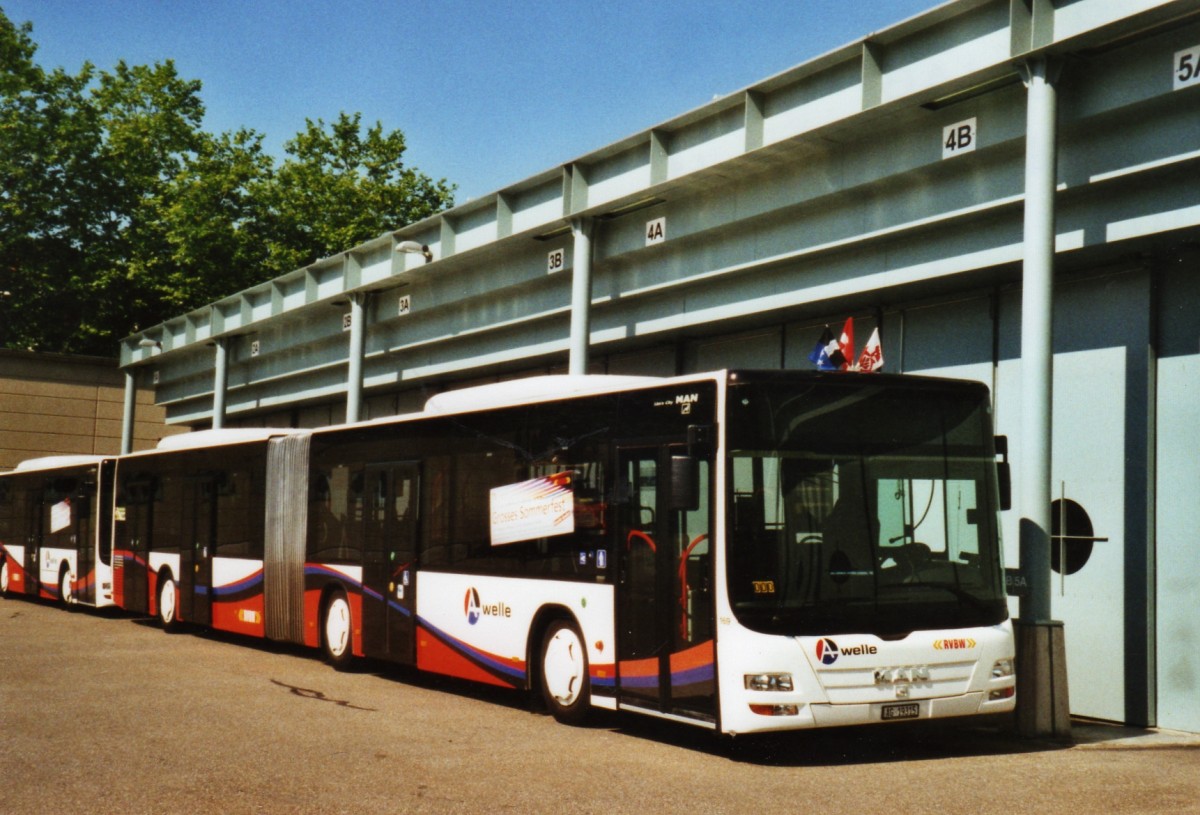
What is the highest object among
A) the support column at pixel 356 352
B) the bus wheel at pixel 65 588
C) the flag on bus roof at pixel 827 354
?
the support column at pixel 356 352

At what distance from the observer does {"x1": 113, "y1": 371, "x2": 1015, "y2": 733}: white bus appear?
9.74m

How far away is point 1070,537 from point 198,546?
42.4 ft

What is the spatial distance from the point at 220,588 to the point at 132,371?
24.7 metres

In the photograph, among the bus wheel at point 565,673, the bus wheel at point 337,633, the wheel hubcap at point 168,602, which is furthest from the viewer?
the wheel hubcap at point 168,602

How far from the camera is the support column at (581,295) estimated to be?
62.2ft

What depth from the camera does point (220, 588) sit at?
1997 centimetres

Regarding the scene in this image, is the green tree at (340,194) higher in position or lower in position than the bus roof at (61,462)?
higher

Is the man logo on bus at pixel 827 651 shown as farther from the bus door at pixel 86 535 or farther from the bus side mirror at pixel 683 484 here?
the bus door at pixel 86 535

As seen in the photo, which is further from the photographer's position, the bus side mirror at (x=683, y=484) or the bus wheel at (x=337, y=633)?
the bus wheel at (x=337, y=633)

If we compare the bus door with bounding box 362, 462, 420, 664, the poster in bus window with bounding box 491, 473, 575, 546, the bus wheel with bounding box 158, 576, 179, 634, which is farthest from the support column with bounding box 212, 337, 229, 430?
the poster in bus window with bounding box 491, 473, 575, 546

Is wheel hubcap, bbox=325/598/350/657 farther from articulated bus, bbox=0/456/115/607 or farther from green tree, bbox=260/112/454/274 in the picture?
green tree, bbox=260/112/454/274

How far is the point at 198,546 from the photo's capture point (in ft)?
68.3

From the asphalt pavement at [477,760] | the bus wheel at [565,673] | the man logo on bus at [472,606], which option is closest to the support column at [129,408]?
the asphalt pavement at [477,760]

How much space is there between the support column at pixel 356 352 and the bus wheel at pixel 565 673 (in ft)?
48.8
